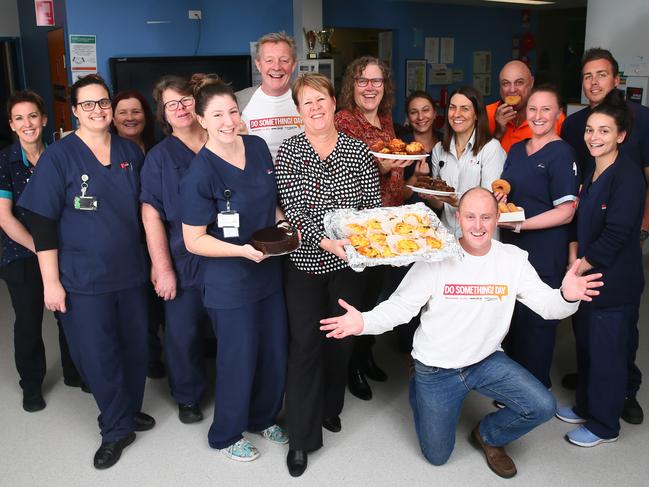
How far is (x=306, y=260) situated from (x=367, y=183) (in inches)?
15.4

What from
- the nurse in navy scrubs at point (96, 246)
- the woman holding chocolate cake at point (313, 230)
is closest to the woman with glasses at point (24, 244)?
the nurse in navy scrubs at point (96, 246)

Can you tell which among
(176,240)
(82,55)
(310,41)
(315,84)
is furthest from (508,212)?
(310,41)

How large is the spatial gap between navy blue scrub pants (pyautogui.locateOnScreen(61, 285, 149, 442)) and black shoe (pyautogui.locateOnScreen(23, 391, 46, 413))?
0.55 metres

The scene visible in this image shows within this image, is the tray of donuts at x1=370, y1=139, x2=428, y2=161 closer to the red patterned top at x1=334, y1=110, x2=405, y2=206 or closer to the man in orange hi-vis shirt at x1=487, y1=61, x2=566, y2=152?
the red patterned top at x1=334, y1=110, x2=405, y2=206

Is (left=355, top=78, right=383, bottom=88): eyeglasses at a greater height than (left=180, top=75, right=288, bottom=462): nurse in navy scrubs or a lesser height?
greater

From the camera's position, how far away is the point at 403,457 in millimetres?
2670

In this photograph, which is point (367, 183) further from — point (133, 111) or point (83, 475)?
point (83, 475)

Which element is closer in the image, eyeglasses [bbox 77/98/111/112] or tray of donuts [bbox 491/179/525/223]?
eyeglasses [bbox 77/98/111/112]

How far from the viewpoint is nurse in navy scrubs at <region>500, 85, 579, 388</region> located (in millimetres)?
2746

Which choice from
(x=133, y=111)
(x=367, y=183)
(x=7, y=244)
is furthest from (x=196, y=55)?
(x=367, y=183)

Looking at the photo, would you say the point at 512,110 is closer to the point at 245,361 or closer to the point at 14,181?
the point at 245,361

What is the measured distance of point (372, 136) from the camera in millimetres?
2994

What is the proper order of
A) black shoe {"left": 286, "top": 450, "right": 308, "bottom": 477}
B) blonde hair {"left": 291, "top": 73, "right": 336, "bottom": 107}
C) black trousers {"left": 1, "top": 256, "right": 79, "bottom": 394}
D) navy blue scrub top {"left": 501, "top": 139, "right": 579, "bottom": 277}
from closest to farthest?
blonde hair {"left": 291, "top": 73, "right": 336, "bottom": 107}
black shoe {"left": 286, "top": 450, "right": 308, "bottom": 477}
navy blue scrub top {"left": 501, "top": 139, "right": 579, "bottom": 277}
black trousers {"left": 1, "top": 256, "right": 79, "bottom": 394}

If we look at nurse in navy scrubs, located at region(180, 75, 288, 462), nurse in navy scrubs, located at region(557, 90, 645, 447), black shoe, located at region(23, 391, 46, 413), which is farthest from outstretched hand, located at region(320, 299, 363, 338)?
black shoe, located at region(23, 391, 46, 413)
